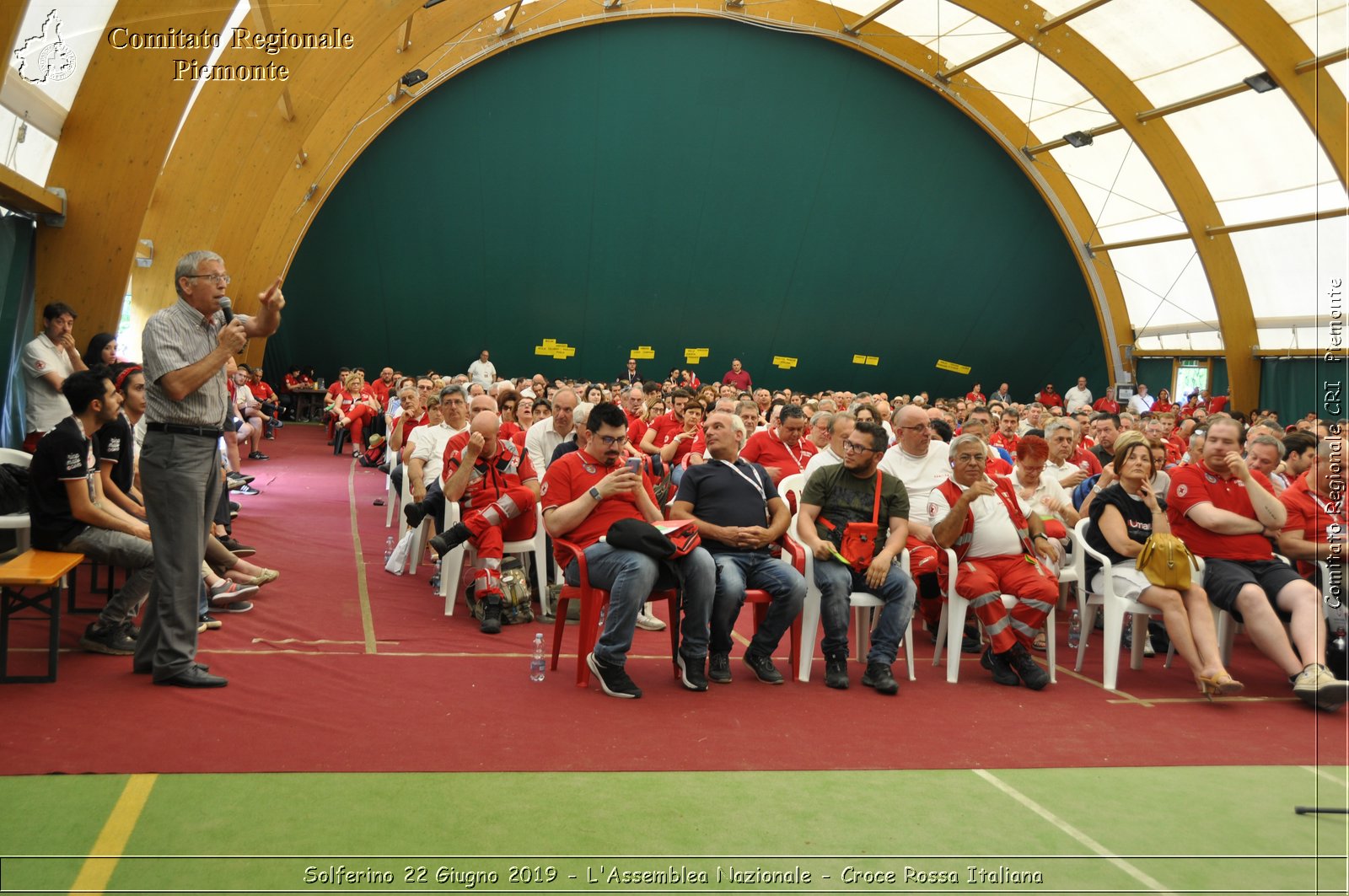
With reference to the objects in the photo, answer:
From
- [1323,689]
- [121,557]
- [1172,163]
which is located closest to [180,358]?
[121,557]

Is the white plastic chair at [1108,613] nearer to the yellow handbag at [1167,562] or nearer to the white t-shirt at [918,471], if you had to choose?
the yellow handbag at [1167,562]

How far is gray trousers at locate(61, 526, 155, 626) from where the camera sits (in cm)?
466

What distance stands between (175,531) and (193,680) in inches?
24.5

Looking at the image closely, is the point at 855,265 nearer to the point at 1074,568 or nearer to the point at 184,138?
the point at 184,138

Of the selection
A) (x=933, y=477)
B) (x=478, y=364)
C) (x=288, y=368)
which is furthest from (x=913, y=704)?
(x=288, y=368)

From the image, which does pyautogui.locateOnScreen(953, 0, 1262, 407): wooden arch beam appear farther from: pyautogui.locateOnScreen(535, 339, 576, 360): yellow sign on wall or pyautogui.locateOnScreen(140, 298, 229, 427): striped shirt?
pyautogui.locateOnScreen(140, 298, 229, 427): striped shirt

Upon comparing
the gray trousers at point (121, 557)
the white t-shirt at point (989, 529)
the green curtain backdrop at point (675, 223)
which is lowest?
the gray trousers at point (121, 557)

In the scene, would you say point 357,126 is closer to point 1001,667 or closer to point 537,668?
point 537,668

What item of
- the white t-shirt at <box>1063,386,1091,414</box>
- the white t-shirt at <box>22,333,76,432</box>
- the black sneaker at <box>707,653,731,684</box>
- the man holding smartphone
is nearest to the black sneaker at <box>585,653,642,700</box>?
the man holding smartphone

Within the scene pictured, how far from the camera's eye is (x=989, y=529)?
5363mm

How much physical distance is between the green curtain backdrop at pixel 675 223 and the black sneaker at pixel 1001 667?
17.4 metres

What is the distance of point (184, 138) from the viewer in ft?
39.0

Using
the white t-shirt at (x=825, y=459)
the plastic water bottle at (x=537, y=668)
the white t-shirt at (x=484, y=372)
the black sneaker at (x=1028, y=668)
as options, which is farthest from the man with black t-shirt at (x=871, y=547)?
the white t-shirt at (x=484, y=372)

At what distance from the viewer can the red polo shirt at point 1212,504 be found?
17.8ft
